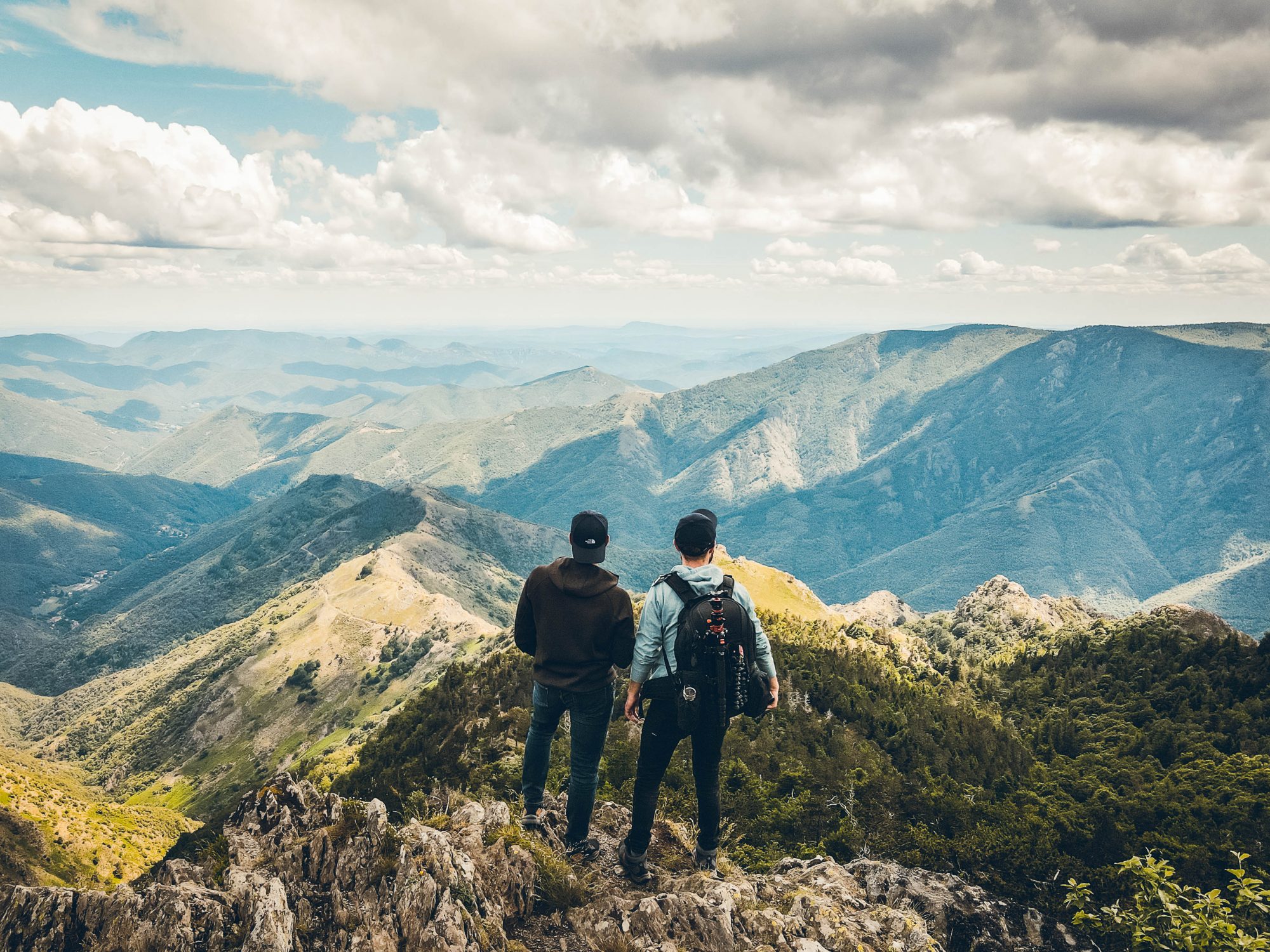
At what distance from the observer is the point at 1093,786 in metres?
47.6

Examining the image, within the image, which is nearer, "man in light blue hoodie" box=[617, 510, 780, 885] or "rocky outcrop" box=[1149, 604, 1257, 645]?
"man in light blue hoodie" box=[617, 510, 780, 885]

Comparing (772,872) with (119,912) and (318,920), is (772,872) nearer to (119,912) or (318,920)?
(318,920)

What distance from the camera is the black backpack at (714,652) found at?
11133mm

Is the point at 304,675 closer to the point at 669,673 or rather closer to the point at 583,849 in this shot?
the point at 583,849

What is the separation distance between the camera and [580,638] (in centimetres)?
1260

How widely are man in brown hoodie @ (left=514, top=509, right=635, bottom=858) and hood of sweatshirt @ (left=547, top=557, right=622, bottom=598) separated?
0.01 m

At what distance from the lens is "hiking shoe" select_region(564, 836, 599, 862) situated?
14297mm

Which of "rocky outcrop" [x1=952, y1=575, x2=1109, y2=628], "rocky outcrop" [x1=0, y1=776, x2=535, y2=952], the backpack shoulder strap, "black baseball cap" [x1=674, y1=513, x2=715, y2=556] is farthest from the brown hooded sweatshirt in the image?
"rocky outcrop" [x1=952, y1=575, x2=1109, y2=628]

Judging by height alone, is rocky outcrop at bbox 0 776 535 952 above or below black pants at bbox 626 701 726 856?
below

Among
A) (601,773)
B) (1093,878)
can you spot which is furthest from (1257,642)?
(601,773)

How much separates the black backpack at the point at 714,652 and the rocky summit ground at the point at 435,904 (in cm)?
425

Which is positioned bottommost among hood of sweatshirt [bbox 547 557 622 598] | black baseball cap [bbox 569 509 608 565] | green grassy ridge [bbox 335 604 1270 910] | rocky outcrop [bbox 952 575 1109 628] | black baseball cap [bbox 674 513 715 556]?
rocky outcrop [bbox 952 575 1109 628]

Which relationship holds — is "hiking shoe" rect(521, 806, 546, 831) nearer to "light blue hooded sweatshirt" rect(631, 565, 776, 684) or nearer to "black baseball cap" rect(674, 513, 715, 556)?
"light blue hooded sweatshirt" rect(631, 565, 776, 684)

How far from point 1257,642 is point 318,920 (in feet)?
382
